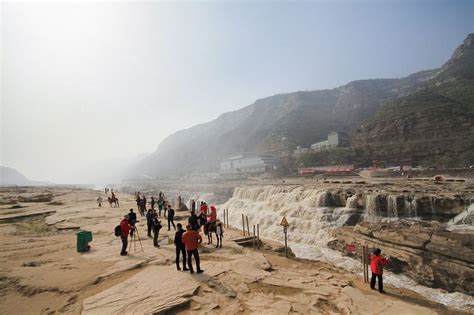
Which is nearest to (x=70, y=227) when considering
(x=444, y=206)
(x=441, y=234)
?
(x=441, y=234)

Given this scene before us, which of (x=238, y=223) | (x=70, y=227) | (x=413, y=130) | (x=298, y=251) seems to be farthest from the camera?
(x=413, y=130)

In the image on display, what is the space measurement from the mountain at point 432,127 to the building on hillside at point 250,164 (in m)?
33.0

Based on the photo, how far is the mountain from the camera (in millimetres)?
62000

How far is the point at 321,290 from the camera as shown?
7.61 meters

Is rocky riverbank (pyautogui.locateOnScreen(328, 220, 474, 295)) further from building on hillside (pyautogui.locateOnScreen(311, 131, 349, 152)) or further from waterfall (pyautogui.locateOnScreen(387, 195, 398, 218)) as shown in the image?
building on hillside (pyautogui.locateOnScreen(311, 131, 349, 152))

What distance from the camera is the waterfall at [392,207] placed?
2198cm

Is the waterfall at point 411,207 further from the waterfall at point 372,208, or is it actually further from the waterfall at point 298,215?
the waterfall at point 298,215

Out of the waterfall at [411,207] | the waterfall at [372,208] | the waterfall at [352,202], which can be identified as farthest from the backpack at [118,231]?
the waterfall at [411,207]

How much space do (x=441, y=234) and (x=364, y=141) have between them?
8432 cm

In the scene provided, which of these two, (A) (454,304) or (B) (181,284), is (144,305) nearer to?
(B) (181,284)

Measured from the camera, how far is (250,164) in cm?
11144

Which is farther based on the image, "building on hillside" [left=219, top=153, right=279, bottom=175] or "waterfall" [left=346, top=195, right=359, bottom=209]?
"building on hillside" [left=219, top=153, right=279, bottom=175]

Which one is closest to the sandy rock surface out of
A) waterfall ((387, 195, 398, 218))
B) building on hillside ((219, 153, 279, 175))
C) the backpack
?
the backpack

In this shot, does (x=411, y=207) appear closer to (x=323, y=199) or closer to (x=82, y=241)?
(x=323, y=199)
